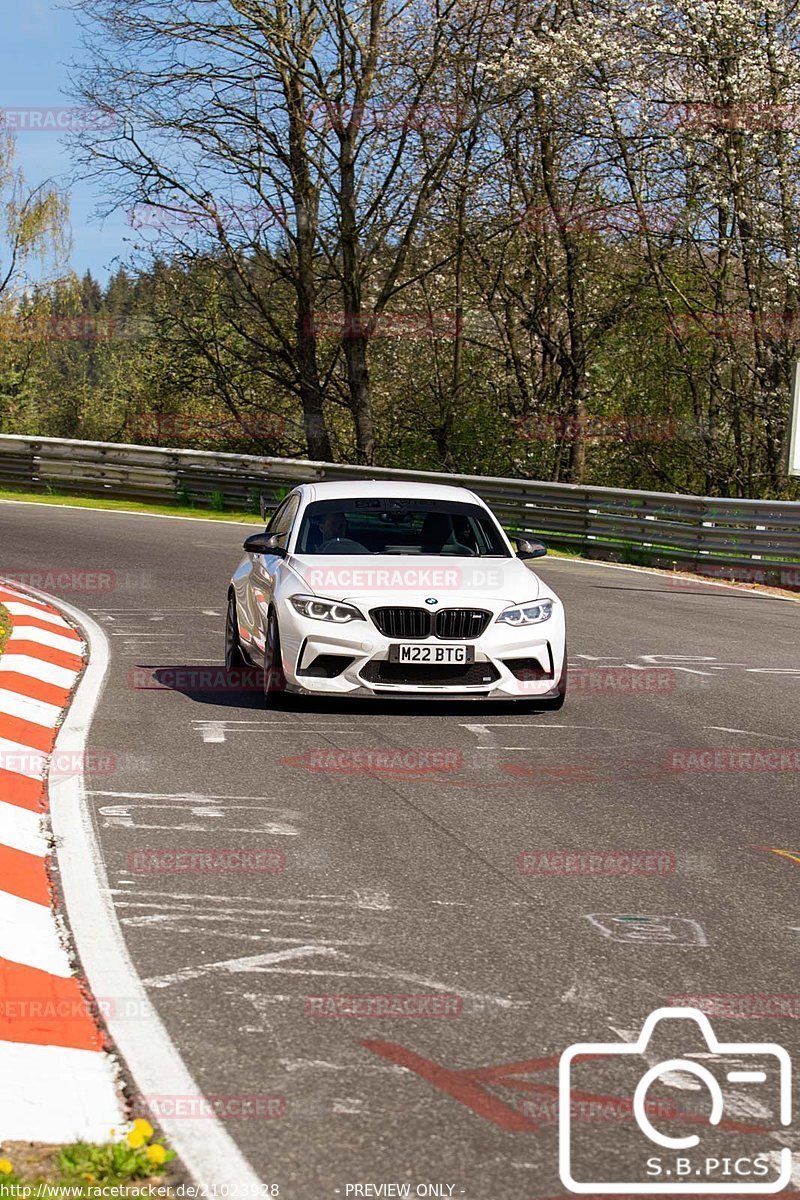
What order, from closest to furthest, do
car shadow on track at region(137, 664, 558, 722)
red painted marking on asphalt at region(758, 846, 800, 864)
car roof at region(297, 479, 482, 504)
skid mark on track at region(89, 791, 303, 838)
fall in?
red painted marking on asphalt at region(758, 846, 800, 864)
skid mark on track at region(89, 791, 303, 838)
car shadow on track at region(137, 664, 558, 722)
car roof at region(297, 479, 482, 504)

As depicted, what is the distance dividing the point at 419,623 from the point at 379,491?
188 cm

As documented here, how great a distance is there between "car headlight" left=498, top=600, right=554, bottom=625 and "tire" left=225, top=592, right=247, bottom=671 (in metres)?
2.33

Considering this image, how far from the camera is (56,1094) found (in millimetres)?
3957

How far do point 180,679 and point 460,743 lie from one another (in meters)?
2.92

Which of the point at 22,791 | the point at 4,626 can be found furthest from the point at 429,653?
the point at 4,626

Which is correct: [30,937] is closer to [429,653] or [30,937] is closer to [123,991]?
[123,991]

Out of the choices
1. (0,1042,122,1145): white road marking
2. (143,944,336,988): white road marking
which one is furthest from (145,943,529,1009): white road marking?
(0,1042,122,1145): white road marking

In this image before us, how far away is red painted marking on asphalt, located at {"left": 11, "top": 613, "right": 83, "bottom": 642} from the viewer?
13.5 metres

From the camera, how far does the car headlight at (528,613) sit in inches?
407

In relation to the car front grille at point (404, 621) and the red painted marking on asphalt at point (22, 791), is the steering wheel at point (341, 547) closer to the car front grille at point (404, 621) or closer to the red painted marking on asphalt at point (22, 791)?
the car front grille at point (404, 621)

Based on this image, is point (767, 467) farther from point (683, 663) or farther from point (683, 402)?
point (683, 663)

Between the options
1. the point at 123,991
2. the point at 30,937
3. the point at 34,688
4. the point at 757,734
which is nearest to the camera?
the point at 123,991

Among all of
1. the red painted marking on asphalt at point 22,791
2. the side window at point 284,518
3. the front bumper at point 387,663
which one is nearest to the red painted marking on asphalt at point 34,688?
the front bumper at point 387,663

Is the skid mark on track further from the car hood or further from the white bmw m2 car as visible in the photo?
the car hood
